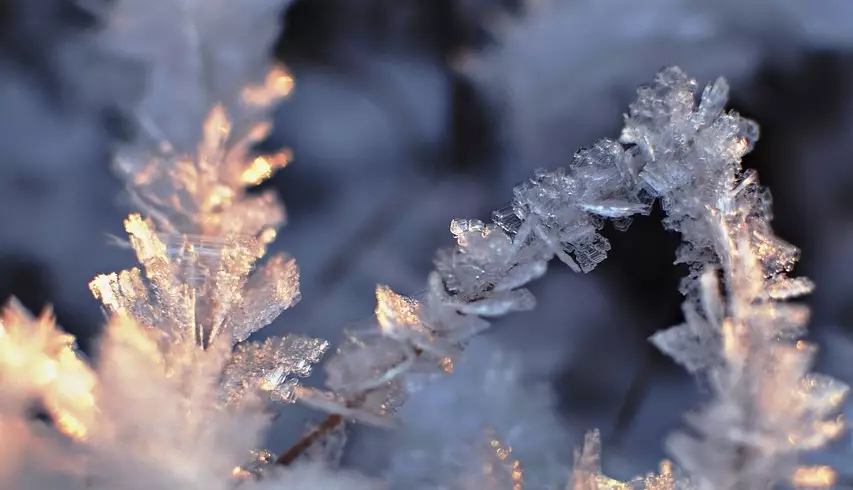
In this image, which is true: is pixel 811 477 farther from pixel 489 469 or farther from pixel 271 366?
pixel 271 366

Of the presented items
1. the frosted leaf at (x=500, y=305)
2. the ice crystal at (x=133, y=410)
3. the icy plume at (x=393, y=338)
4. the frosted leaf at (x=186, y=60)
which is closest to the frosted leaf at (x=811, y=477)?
the icy plume at (x=393, y=338)

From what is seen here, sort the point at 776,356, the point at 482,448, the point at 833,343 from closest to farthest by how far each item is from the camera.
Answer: the point at 776,356 < the point at 482,448 < the point at 833,343

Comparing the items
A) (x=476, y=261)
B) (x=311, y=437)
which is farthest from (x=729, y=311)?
(x=311, y=437)

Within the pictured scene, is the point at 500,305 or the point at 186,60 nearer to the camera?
the point at 500,305

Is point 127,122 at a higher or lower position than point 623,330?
higher

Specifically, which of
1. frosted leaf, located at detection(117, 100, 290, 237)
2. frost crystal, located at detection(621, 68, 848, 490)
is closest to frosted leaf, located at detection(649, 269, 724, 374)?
frost crystal, located at detection(621, 68, 848, 490)

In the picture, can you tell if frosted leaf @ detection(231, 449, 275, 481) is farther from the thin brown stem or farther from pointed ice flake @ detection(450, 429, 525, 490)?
pointed ice flake @ detection(450, 429, 525, 490)

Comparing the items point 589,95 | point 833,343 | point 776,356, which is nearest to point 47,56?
point 589,95

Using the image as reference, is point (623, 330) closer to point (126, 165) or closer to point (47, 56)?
point (126, 165)
